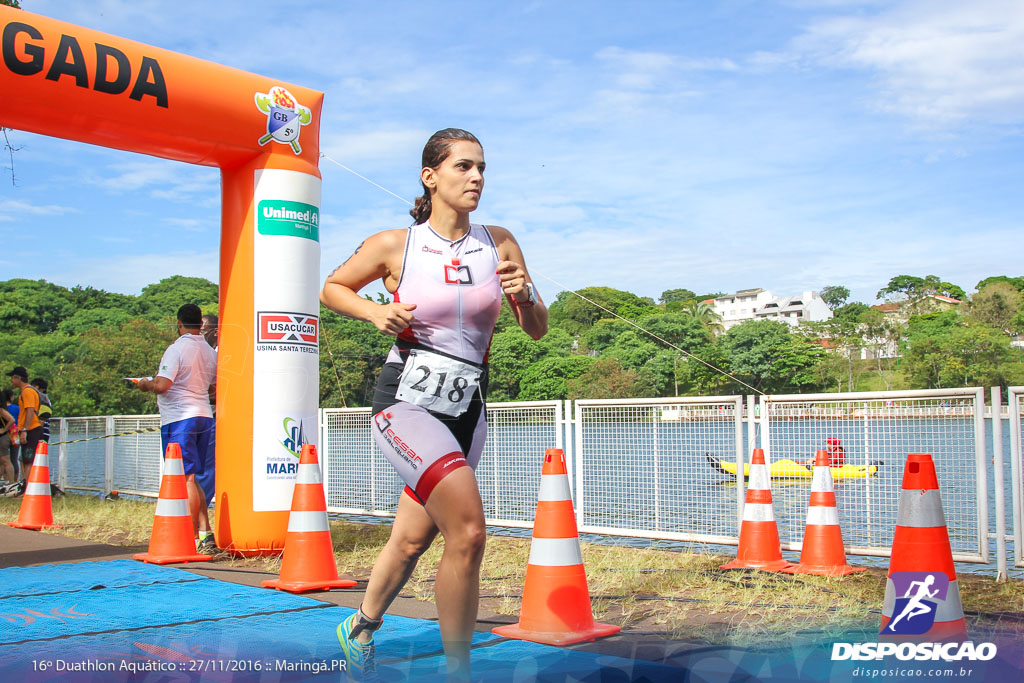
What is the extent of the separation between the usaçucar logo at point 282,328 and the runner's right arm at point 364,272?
3.73 meters

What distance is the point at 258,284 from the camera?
275 inches

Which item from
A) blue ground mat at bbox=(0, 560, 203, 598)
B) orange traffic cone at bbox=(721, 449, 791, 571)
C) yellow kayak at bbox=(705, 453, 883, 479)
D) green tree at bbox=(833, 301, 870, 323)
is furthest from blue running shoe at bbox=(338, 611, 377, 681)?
green tree at bbox=(833, 301, 870, 323)

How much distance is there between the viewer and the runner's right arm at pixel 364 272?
10.8ft

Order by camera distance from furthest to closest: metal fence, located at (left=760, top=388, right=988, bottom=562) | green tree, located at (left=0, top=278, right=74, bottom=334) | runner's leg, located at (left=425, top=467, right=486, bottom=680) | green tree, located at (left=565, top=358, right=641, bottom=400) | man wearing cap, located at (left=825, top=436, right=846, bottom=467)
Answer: green tree, located at (left=0, top=278, right=74, bottom=334)
green tree, located at (left=565, top=358, right=641, bottom=400)
man wearing cap, located at (left=825, top=436, right=846, bottom=467)
metal fence, located at (left=760, top=388, right=988, bottom=562)
runner's leg, located at (left=425, top=467, right=486, bottom=680)

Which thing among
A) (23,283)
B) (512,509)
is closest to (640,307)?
(23,283)

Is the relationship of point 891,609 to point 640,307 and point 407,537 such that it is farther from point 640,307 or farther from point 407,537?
point 640,307

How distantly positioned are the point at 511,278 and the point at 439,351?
0.39 metres

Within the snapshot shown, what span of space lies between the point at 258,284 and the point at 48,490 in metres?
4.87

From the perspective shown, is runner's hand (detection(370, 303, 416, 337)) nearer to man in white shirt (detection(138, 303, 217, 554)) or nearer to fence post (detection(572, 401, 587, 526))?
man in white shirt (detection(138, 303, 217, 554))

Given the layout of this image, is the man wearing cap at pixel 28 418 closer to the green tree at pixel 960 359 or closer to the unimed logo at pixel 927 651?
the unimed logo at pixel 927 651

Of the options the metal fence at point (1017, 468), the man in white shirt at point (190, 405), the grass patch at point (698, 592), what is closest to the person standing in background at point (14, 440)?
the grass patch at point (698, 592)

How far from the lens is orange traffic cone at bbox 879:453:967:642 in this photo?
3043 millimetres

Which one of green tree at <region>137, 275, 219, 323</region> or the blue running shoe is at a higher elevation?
green tree at <region>137, 275, 219, 323</region>

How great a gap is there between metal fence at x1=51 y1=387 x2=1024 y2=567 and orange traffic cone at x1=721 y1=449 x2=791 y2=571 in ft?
2.75
